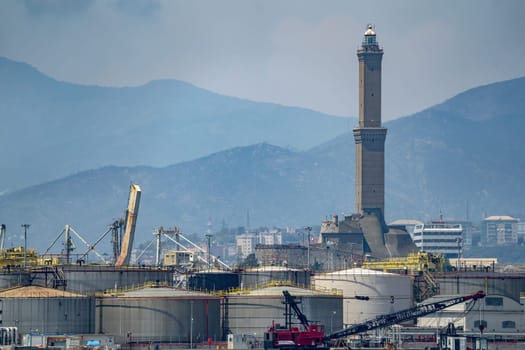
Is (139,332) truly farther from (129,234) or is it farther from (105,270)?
(129,234)

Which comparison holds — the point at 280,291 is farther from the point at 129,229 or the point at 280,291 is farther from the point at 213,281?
the point at 129,229

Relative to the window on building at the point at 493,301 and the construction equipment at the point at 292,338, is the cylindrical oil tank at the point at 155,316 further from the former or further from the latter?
the window on building at the point at 493,301

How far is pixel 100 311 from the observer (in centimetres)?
14462

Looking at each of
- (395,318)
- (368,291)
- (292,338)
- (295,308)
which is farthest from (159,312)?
(368,291)

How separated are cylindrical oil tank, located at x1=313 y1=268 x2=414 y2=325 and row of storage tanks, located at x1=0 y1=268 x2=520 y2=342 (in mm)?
15225

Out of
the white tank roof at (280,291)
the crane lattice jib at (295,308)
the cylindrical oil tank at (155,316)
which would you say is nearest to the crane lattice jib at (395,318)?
the crane lattice jib at (295,308)

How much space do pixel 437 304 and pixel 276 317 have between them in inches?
625

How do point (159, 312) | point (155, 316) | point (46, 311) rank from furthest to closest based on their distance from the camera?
point (159, 312) < point (155, 316) < point (46, 311)

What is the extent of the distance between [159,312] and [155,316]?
513mm

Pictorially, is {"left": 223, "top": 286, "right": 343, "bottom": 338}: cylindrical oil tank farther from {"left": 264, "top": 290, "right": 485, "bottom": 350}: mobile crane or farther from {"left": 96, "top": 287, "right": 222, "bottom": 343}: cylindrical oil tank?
{"left": 96, "top": 287, "right": 222, "bottom": 343}: cylindrical oil tank

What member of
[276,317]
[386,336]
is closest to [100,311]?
[276,317]

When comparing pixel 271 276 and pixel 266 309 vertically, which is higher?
pixel 271 276

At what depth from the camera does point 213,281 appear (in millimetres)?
166750

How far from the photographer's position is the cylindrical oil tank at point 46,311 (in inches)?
5536
